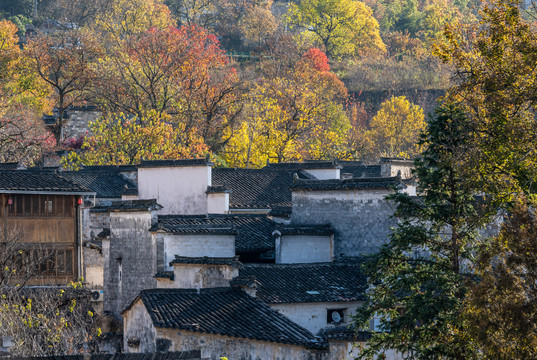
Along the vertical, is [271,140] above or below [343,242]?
above

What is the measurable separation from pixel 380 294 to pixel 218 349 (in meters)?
4.89

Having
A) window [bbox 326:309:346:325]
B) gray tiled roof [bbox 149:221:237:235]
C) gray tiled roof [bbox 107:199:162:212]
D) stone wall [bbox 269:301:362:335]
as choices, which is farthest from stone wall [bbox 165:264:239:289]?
gray tiled roof [bbox 107:199:162:212]

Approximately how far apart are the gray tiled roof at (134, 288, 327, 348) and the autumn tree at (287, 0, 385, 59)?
6741 centimetres

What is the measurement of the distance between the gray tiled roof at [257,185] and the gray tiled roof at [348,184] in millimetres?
5789

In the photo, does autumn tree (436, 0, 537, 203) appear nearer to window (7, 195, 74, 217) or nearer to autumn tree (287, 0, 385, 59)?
window (7, 195, 74, 217)

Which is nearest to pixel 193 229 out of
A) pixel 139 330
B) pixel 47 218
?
pixel 139 330

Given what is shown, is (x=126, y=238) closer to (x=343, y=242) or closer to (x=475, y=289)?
(x=343, y=242)

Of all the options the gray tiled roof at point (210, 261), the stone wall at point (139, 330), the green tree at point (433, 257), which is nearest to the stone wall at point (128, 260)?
the gray tiled roof at point (210, 261)

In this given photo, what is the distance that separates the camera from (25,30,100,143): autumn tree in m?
61.0

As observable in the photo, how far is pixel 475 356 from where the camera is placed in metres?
16.6

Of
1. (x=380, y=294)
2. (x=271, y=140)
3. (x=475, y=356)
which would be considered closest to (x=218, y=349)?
(x=380, y=294)

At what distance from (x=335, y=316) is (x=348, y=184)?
7842 millimetres

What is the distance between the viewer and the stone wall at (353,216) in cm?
3372

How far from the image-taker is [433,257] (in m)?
19.6
